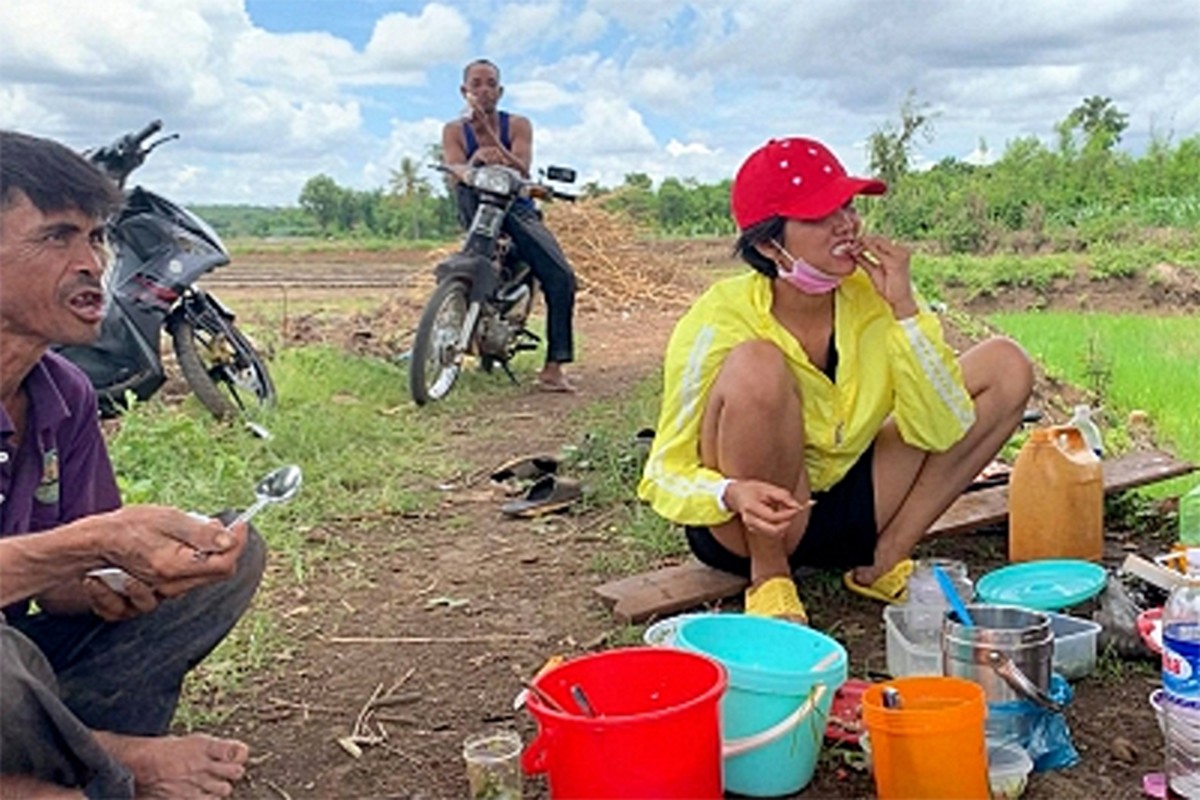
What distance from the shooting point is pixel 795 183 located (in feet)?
8.50

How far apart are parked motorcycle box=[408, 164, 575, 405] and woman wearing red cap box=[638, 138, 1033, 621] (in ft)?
10.2

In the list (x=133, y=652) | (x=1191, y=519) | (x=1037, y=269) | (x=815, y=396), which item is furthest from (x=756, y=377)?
(x=1037, y=269)

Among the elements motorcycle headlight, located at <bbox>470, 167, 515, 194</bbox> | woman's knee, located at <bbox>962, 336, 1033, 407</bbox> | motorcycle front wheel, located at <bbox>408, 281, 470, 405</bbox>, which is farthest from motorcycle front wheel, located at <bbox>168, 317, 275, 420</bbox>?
woman's knee, located at <bbox>962, 336, 1033, 407</bbox>

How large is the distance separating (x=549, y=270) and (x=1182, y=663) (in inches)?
183

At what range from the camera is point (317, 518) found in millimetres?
3869

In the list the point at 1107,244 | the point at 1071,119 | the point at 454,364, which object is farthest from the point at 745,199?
the point at 1071,119

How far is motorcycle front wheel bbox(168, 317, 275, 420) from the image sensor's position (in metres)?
4.84

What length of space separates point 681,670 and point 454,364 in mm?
4226

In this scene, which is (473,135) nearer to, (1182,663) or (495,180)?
(495,180)

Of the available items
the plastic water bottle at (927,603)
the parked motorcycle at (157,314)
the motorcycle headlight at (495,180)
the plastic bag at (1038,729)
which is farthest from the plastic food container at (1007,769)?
the motorcycle headlight at (495,180)

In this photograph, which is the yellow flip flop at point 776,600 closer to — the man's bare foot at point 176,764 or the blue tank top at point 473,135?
the man's bare foot at point 176,764

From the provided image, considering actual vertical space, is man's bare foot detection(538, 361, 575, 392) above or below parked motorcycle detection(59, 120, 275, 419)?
below

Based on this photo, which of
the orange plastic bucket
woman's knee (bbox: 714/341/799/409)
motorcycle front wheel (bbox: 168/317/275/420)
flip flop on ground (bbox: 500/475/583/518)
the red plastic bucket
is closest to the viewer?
the red plastic bucket

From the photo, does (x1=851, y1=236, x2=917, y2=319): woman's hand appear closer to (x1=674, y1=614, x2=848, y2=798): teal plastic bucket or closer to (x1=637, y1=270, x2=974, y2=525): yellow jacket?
(x1=637, y1=270, x2=974, y2=525): yellow jacket
